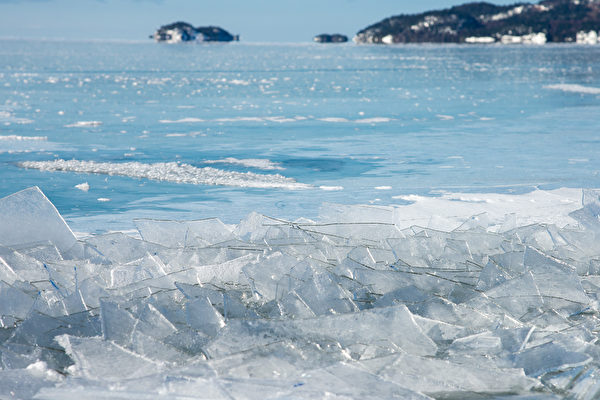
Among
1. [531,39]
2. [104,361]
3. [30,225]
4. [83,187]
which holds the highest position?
[531,39]

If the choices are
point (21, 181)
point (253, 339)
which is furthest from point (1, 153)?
point (253, 339)

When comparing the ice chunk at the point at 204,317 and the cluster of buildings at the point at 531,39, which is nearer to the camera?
the ice chunk at the point at 204,317

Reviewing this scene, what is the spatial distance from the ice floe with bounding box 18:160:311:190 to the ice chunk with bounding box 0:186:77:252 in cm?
267

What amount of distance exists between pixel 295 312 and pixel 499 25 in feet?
427

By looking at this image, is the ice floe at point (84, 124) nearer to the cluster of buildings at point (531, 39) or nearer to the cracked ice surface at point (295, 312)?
the cracked ice surface at point (295, 312)

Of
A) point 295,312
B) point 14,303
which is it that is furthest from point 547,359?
point 14,303

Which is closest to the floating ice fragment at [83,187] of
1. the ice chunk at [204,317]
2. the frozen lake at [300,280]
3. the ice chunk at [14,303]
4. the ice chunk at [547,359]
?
the frozen lake at [300,280]

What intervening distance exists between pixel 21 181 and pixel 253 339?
186 inches

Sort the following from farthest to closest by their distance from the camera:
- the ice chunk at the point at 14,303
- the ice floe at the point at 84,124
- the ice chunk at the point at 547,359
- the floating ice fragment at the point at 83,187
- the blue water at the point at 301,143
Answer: the ice floe at the point at 84,124 → the floating ice fragment at the point at 83,187 → the blue water at the point at 301,143 → the ice chunk at the point at 14,303 → the ice chunk at the point at 547,359

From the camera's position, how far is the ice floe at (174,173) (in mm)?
6059

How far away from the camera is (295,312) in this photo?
2422 mm

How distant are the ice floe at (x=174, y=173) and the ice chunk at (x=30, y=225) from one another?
267cm

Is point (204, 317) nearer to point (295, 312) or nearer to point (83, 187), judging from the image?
point (295, 312)

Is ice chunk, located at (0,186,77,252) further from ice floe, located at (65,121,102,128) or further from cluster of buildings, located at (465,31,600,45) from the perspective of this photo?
cluster of buildings, located at (465,31,600,45)
